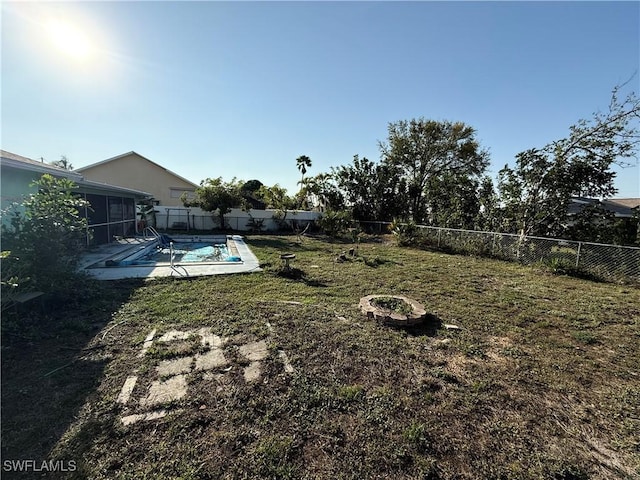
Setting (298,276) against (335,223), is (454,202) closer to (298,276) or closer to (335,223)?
(335,223)

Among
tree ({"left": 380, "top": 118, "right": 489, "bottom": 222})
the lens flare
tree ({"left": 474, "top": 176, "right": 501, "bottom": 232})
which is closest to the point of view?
the lens flare

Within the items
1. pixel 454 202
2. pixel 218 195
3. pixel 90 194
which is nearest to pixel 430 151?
pixel 454 202

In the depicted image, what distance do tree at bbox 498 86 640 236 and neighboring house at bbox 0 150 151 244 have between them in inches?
483

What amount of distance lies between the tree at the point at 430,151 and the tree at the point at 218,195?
11368mm

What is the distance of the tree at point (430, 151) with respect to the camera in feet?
65.6

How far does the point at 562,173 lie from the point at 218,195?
14969mm

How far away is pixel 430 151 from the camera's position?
67.0ft

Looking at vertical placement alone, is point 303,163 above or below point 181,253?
above

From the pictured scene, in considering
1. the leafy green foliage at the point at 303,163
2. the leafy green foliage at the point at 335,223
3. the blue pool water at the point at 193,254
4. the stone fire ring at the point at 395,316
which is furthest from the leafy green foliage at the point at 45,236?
the leafy green foliage at the point at 303,163

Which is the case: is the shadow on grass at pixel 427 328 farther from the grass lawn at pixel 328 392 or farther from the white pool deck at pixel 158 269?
the white pool deck at pixel 158 269

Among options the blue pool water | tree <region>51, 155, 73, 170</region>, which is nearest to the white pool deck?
the blue pool water

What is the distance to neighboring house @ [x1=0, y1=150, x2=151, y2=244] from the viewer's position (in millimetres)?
5000

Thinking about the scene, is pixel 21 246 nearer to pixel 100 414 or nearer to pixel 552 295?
pixel 100 414

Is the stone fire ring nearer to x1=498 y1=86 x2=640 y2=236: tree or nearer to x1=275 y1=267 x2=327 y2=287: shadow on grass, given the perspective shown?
x1=275 y1=267 x2=327 y2=287: shadow on grass
